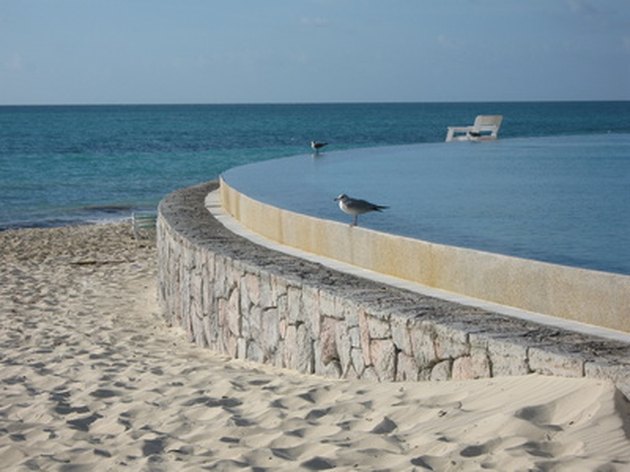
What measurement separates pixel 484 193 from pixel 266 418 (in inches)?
260

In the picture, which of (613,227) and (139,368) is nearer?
(139,368)

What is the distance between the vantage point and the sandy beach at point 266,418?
4531 millimetres

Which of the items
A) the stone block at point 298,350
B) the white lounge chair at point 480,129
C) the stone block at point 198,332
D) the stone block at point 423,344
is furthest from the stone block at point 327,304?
the white lounge chair at point 480,129

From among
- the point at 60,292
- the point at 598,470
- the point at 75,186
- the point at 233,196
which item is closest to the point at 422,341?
the point at 598,470

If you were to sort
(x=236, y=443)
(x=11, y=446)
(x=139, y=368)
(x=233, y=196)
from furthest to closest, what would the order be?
(x=233, y=196) < (x=139, y=368) < (x=11, y=446) < (x=236, y=443)

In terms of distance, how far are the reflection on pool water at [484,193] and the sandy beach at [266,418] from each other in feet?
6.64

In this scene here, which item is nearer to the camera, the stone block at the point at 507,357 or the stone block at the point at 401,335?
the stone block at the point at 507,357

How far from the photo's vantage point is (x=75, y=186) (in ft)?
125

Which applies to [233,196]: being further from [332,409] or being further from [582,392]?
[582,392]

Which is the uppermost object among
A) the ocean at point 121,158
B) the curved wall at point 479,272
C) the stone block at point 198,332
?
the curved wall at point 479,272

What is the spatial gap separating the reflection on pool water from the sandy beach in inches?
79.7

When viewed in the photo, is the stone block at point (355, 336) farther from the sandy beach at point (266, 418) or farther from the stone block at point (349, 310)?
the sandy beach at point (266, 418)

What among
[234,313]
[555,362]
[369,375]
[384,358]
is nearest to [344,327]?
[369,375]

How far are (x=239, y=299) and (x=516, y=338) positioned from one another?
10.2 ft
